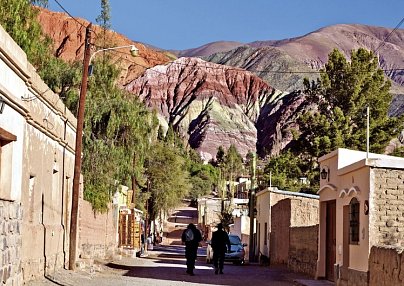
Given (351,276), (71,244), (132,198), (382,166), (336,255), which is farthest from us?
(132,198)

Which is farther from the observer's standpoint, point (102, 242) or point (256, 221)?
point (256, 221)

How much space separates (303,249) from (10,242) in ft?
55.4

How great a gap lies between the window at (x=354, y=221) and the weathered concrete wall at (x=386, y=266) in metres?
1.92

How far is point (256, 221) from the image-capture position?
48.0 meters

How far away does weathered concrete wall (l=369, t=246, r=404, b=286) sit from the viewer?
14.9 metres

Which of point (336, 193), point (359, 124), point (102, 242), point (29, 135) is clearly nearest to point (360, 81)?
point (359, 124)

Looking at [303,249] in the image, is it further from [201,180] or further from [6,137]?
[201,180]

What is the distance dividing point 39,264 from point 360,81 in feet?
112

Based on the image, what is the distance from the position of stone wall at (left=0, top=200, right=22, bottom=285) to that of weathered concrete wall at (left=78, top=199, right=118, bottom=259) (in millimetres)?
13158

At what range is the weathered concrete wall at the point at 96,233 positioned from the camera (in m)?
30.0

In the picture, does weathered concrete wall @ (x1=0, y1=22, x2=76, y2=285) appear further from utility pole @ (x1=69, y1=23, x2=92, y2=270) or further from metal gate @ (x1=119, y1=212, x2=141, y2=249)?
metal gate @ (x1=119, y1=212, x2=141, y2=249)

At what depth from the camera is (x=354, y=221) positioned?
20438 mm

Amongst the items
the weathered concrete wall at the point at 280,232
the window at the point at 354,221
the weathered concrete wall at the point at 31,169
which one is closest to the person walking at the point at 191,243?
the weathered concrete wall at the point at 31,169

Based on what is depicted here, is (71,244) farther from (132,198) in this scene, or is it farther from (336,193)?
(132,198)
